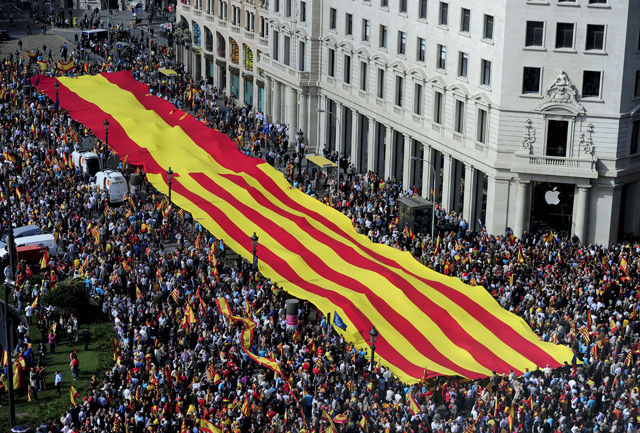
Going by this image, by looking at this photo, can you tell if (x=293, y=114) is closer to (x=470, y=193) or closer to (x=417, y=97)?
(x=417, y=97)

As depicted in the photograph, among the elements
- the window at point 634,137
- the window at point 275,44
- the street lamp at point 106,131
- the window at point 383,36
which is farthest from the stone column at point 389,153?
the street lamp at point 106,131

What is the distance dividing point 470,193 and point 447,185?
2.69 m

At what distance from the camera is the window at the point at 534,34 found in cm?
6606

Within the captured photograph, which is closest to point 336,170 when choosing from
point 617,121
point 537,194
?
point 537,194

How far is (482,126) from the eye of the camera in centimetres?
6956

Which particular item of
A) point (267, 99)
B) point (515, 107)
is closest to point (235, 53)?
point (267, 99)

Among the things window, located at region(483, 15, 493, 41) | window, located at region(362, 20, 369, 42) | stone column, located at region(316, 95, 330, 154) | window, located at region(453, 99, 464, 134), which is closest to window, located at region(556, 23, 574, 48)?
window, located at region(483, 15, 493, 41)

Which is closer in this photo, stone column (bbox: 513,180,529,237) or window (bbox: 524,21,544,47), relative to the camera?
window (bbox: 524,21,544,47)

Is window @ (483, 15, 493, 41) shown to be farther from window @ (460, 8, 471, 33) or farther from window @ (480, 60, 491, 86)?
window @ (460, 8, 471, 33)

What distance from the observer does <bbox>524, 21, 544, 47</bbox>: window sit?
66.1 metres

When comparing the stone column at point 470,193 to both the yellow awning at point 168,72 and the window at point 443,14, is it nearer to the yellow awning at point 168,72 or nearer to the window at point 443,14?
the window at point 443,14

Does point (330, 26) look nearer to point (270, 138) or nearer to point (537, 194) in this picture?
point (270, 138)

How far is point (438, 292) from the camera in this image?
53.5m

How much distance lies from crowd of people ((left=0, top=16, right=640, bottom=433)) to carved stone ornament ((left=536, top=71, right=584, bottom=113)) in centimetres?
814
